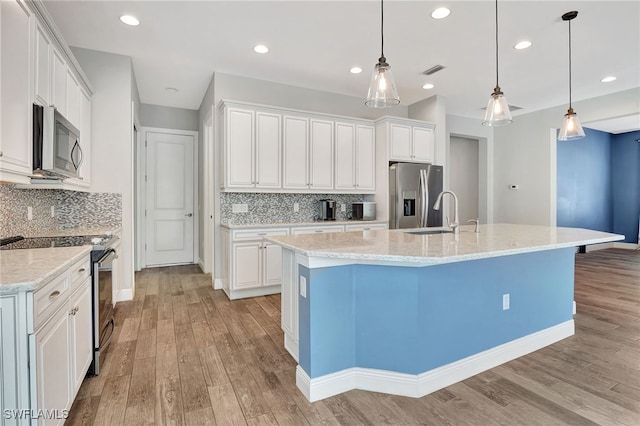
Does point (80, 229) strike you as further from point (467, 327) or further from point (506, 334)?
point (506, 334)

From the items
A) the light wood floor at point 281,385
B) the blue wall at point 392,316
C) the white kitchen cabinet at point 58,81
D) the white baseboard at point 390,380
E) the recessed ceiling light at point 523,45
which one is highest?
the recessed ceiling light at point 523,45

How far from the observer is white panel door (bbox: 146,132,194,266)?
562cm

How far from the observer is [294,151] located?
4383 millimetres

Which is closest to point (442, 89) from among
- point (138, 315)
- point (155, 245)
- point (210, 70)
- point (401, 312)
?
point (210, 70)

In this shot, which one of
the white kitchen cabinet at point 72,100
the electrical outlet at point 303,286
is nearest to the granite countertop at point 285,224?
the white kitchen cabinet at point 72,100

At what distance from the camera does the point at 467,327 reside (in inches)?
86.0

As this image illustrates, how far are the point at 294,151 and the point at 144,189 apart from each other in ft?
9.62

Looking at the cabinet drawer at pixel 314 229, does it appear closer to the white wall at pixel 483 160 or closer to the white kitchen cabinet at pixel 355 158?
the white kitchen cabinet at pixel 355 158

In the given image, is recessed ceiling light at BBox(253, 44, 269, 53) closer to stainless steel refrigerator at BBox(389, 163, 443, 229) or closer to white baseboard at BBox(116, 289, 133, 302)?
stainless steel refrigerator at BBox(389, 163, 443, 229)

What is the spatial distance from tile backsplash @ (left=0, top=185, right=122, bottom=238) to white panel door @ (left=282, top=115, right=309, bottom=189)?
2050mm

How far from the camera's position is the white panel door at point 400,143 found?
4836 millimetres

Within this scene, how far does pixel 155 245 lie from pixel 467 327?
5245 millimetres

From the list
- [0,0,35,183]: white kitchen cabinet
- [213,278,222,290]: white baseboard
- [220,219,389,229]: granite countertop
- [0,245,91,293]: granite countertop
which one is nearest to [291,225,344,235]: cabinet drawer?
[220,219,389,229]: granite countertop

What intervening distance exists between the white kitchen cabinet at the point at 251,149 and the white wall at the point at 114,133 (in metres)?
1.13
